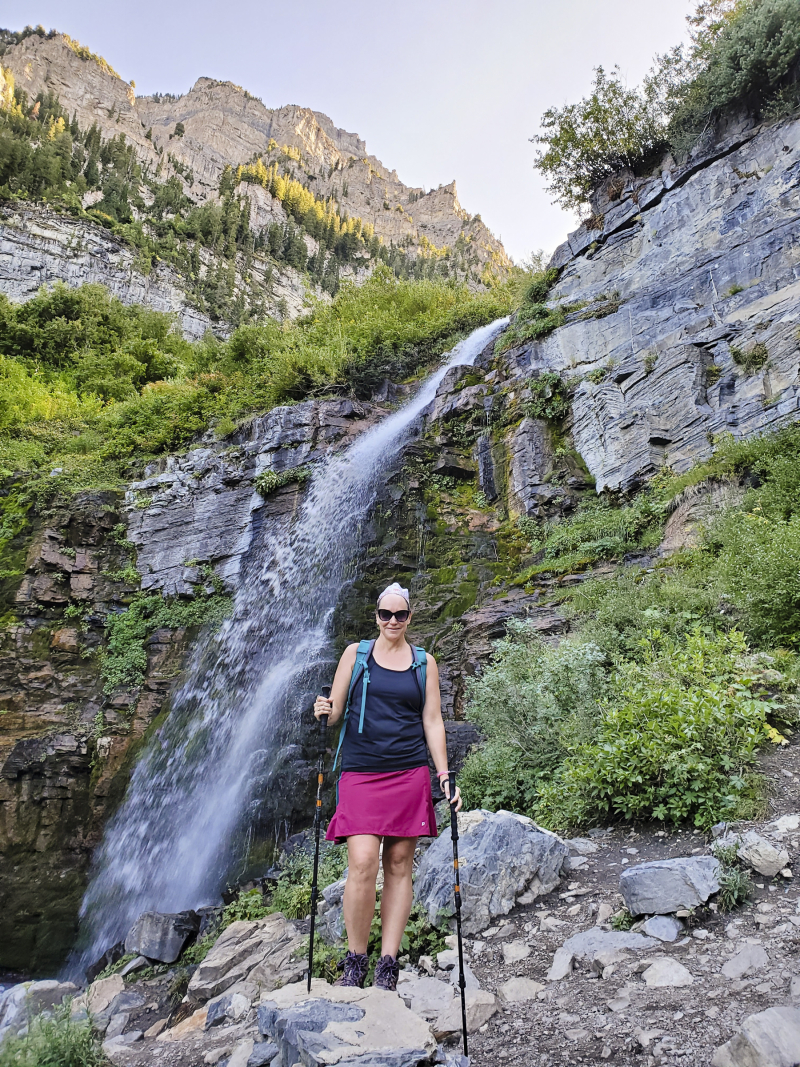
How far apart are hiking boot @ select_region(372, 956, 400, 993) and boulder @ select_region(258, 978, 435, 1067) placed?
0.36ft

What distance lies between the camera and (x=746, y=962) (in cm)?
220

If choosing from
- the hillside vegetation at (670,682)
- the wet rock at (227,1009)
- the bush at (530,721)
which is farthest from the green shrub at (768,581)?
the wet rock at (227,1009)

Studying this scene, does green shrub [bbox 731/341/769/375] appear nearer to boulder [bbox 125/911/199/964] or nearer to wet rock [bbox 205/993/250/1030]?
wet rock [bbox 205/993/250/1030]

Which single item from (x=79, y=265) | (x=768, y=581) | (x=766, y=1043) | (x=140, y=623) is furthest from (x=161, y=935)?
(x=79, y=265)

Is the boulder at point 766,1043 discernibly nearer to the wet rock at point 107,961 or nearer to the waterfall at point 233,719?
the wet rock at point 107,961

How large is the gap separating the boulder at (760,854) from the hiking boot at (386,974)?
1.82 meters

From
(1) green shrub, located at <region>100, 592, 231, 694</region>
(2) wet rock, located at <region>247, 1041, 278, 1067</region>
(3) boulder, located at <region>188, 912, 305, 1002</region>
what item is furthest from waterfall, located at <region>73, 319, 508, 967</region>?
(2) wet rock, located at <region>247, 1041, 278, 1067</region>

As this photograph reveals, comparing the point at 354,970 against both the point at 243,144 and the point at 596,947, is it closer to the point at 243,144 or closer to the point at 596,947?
the point at 596,947

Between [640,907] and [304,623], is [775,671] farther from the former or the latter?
[304,623]

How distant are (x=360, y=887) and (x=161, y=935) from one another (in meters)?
4.33

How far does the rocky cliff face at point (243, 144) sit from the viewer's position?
4794 centimetres

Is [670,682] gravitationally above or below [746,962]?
above

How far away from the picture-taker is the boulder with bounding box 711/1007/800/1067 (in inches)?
62.6

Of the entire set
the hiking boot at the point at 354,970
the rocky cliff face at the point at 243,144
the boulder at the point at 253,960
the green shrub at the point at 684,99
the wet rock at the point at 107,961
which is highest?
the rocky cliff face at the point at 243,144
